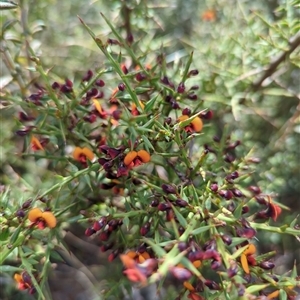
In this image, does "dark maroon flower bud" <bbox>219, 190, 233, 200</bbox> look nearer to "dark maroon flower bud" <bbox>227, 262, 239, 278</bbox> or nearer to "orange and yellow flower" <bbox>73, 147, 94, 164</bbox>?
"dark maroon flower bud" <bbox>227, 262, 239, 278</bbox>

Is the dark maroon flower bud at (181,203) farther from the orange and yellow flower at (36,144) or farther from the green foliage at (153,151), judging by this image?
the orange and yellow flower at (36,144)

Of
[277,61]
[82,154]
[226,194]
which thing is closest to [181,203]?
[226,194]

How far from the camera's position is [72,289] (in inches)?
74.6

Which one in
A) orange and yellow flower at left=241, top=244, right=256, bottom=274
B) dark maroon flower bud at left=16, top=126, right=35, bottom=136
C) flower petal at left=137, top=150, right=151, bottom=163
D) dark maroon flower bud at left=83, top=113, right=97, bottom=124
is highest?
dark maroon flower bud at left=16, top=126, right=35, bottom=136

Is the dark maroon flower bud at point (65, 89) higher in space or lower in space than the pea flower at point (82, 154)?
higher

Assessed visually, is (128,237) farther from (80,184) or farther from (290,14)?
(290,14)

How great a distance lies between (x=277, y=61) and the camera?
1442 mm

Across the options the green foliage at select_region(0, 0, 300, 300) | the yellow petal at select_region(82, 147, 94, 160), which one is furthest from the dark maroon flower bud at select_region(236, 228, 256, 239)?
the yellow petal at select_region(82, 147, 94, 160)

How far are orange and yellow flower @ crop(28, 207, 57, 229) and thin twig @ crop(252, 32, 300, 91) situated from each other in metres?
0.87

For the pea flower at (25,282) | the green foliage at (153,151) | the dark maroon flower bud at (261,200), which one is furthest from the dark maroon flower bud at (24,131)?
the dark maroon flower bud at (261,200)

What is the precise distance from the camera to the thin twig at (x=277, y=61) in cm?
135

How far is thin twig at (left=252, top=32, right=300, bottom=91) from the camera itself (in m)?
1.35

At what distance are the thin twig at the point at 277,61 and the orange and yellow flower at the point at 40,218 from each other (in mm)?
868

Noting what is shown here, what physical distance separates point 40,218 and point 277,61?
0.90 m
